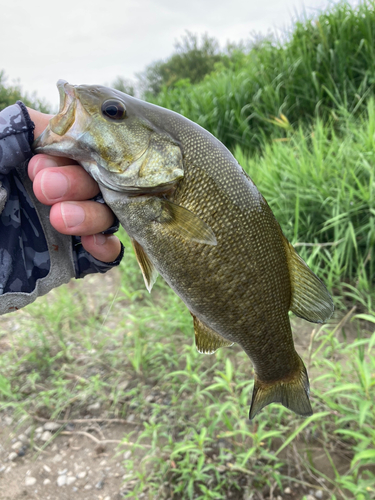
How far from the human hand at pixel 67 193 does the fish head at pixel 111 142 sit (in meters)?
0.07

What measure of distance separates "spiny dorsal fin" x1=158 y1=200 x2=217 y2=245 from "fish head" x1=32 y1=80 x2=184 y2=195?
Answer: 94mm

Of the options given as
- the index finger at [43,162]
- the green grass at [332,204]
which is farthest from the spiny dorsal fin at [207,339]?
the green grass at [332,204]

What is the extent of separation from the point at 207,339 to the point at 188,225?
534 mm

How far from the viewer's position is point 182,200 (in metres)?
1.23

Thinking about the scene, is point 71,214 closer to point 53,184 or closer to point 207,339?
point 53,184

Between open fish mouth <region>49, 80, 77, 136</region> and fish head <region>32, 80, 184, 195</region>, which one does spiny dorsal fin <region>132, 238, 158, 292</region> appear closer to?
fish head <region>32, 80, 184, 195</region>

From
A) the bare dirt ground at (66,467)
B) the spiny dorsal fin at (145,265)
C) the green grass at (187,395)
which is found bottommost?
the bare dirt ground at (66,467)

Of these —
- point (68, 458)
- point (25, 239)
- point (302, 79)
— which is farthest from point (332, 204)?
point (302, 79)

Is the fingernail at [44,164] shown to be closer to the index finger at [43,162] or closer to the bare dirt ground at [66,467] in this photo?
the index finger at [43,162]

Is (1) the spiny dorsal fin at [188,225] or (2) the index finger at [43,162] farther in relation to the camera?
(2) the index finger at [43,162]

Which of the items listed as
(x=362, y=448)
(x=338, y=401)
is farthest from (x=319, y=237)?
(x=362, y=448)

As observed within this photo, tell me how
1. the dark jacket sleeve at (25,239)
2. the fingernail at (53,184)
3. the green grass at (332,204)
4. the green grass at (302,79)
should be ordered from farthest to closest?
the green grass at (302,79) → the green grass at (332,204) → the dark jacket sleeve at (25,239) → the fingernail at (53,184)

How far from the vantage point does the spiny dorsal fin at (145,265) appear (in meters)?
1.33

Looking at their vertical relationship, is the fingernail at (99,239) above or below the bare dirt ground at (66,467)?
above
